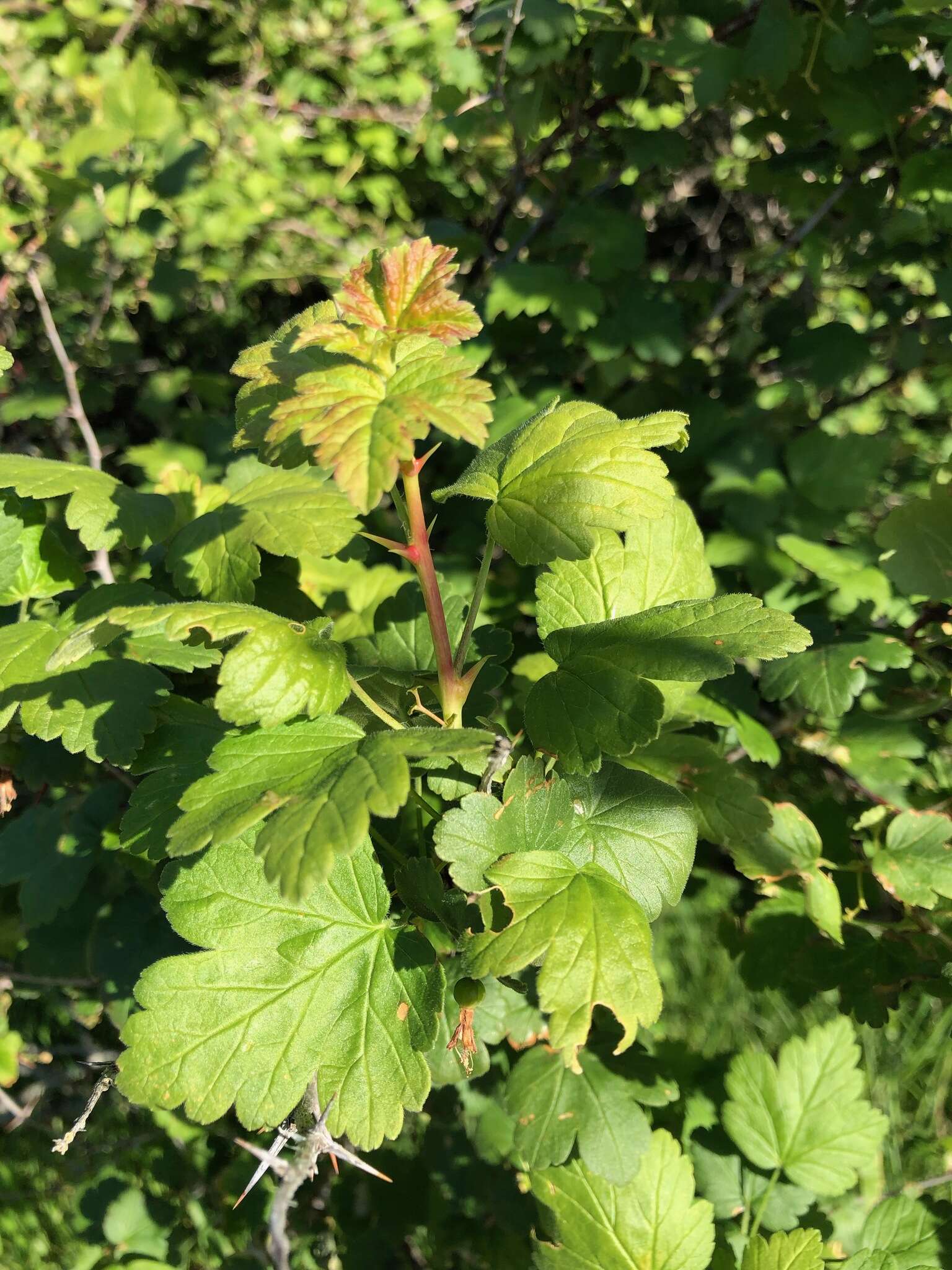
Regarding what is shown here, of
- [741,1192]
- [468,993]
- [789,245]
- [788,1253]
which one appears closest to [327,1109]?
[468,993]

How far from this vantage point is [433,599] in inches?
43.4

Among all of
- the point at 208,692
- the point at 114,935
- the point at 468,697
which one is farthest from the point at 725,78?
the point at 114,935

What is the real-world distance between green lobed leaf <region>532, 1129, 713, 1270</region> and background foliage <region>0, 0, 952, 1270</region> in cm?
2

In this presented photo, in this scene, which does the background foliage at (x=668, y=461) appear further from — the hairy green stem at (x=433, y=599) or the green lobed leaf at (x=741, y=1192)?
the hairy green stem at (x=433, y=599)

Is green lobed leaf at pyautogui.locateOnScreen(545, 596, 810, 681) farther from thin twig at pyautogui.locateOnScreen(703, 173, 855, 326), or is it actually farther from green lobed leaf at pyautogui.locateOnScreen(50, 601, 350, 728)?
thin twig at pyautogui.locateOnScreen(703, 173, 855, 326)

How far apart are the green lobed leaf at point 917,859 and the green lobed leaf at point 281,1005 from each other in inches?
35.3

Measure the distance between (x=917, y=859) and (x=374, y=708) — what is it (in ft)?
3.40

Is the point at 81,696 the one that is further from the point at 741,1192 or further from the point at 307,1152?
the point at 741,1192

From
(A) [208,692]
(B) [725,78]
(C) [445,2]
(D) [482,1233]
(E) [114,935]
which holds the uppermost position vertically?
(C) [445,2]

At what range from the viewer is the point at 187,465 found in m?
2.47

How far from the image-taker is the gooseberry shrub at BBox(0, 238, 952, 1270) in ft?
3.12

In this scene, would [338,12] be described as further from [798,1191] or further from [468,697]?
[798,1191]

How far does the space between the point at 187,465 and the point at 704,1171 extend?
207 centimetres

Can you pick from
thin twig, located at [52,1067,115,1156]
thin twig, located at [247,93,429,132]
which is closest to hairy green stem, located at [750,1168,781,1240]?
thin twig, located at [52,1067,115,1156]
